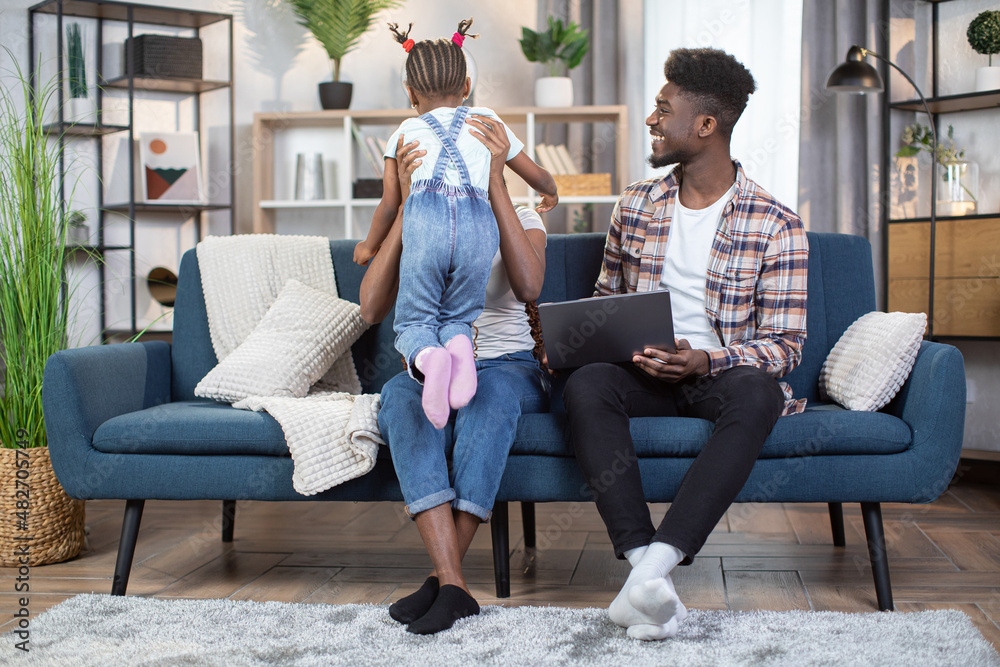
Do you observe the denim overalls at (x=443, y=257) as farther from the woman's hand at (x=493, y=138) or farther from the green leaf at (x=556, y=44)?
the green leaf at (x=556, y=44)

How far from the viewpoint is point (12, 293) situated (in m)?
2.18

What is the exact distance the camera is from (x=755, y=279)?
6.52ft

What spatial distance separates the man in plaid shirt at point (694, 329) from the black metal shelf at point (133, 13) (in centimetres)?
238

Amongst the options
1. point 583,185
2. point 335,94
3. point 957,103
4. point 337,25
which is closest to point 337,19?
point 337,25

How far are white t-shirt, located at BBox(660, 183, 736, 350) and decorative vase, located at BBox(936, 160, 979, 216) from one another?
4.84ft

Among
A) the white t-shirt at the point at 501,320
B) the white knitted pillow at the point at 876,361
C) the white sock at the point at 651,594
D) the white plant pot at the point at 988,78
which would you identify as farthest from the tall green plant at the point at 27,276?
the white plant pot at the point at 988,78

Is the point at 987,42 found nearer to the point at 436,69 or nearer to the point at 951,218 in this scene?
the point at 951,218

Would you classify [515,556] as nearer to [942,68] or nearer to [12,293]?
[12,293]

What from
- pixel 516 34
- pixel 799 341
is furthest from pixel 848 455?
pixel 516 34

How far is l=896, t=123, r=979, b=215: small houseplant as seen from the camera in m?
3.13

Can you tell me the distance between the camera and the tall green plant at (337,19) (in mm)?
3611

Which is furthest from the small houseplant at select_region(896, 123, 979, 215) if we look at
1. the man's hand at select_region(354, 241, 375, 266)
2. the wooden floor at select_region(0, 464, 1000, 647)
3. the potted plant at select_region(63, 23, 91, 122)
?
the potted plant at select_region(63, 23, 91, 122)

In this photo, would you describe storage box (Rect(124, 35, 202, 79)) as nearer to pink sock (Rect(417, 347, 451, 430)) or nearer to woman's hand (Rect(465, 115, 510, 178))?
woman's hand (Rect(465, 115, 510, 178))

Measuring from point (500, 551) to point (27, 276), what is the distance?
1.32 m
